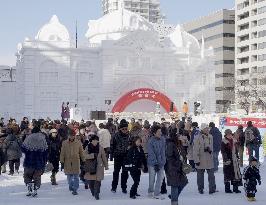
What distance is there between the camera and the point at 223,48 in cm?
9644

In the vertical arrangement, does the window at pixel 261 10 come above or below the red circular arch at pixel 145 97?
above

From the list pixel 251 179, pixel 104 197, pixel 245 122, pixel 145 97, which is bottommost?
pixel 104 197

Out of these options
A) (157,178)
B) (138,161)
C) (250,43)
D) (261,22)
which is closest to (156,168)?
(157,178)

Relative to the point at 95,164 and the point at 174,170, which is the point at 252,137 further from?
the point at 174,170

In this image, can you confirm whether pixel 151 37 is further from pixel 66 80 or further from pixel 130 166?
pixel 130 166

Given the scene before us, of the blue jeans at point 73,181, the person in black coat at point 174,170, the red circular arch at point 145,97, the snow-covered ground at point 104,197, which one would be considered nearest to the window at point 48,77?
the red circular arch at point 145,97

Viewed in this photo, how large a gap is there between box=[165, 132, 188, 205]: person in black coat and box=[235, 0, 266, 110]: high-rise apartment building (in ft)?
231

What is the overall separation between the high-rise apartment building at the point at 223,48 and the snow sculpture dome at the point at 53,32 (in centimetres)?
3710

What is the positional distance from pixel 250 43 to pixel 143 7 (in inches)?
2171

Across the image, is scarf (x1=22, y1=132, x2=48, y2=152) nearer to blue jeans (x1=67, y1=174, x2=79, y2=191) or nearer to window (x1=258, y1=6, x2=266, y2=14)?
blue jeans (x1=67, y1=174, x2=79, y2=191)

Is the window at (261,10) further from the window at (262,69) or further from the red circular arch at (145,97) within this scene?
the red circular arch at (145,97)

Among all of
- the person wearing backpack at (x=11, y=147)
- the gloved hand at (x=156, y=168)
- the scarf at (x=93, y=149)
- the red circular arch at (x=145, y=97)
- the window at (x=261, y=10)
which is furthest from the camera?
the window at (x=261, y=10)

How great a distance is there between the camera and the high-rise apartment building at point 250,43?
83875mm

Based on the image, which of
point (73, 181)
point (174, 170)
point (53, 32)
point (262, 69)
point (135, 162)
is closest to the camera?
point (174, 170)
